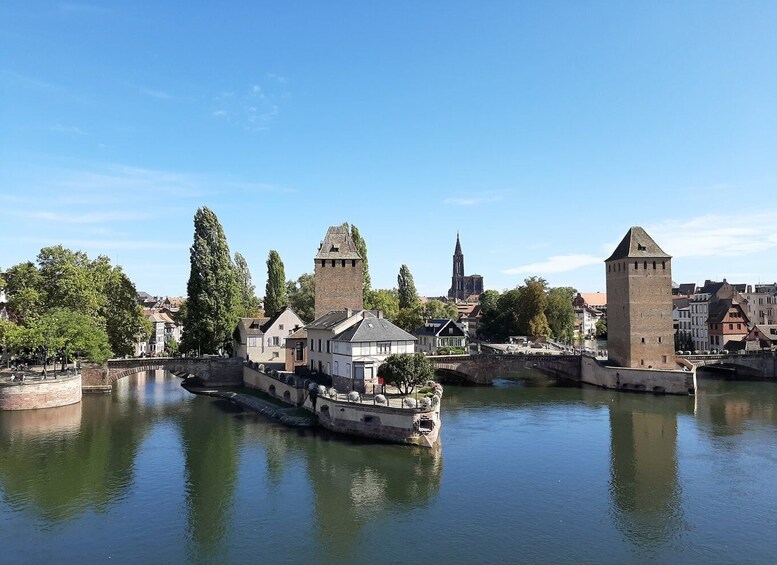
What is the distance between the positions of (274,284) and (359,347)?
38632mm

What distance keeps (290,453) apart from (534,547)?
1733 cm

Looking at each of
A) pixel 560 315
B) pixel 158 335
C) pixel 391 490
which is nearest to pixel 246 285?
pixel 158 335

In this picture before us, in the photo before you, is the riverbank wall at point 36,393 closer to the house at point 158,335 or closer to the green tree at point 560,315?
the house at point 158,335

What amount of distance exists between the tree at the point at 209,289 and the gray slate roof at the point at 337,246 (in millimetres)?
11131

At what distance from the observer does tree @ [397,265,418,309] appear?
91.3m

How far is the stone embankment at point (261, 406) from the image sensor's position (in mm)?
41031

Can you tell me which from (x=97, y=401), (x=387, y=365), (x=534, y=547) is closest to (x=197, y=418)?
(x=97, y=401)

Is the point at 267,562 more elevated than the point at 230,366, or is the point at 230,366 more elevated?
the point at 230,366

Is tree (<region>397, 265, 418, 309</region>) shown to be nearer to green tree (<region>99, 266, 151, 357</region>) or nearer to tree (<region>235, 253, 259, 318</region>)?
tree (<region>235, 253, 259, 318</region>)

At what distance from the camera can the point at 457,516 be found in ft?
80.7

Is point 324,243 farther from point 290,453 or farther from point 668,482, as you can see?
point 668,482

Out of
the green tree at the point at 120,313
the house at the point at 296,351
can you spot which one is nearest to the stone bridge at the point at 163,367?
the green tree at the point at 120,313

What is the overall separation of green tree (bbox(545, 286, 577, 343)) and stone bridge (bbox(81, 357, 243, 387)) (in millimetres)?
52721

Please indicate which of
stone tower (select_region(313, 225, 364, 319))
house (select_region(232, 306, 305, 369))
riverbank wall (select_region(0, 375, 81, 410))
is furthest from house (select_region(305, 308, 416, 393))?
riverbank wall (select_region(0, 375, 81, 410))
